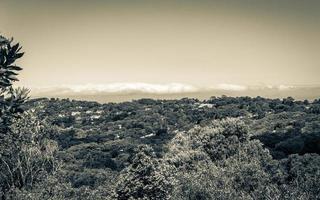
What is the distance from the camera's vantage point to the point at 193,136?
96.0m

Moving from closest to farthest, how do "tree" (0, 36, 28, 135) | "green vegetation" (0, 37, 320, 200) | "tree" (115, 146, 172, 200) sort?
"tree" (0, 36, 28, 135)
"green vegetation" (0, 37, 320, 200)
"tree" (115, 146, 172, 200)

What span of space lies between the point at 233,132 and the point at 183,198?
34386mm

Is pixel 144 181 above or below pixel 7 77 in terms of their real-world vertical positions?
below

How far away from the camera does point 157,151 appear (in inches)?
5153

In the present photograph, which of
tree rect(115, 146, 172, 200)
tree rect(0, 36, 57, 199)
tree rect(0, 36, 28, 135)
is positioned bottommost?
tree rect(115, 146, 172, 200)

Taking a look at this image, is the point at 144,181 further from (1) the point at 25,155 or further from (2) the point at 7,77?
(2) the point at 7,77

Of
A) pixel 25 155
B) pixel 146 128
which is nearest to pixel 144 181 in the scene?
pixel 25 155

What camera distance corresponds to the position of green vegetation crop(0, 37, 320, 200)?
51156 millimetres

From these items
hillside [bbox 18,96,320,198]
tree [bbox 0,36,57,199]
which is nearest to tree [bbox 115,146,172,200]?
hillside [bbox 18,96,320,198]

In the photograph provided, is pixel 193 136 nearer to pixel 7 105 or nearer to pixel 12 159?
pixel 12 159

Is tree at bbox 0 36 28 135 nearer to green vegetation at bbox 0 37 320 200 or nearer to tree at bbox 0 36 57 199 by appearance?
green vegetation at bbox 0 37 320 200

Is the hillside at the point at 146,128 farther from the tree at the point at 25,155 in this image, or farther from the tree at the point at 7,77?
the tree at the point at 7,77

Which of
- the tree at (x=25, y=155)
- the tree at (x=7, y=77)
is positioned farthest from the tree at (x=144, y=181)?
the tree at (x=7, y=77)

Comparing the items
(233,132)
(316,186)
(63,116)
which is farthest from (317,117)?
(63,116)
